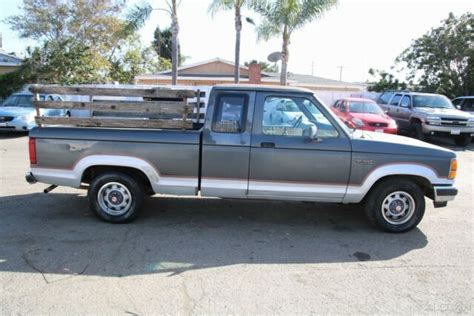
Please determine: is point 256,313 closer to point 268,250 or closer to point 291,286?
point 291,286

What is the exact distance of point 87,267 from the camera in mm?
3844

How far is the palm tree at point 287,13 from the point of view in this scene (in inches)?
645

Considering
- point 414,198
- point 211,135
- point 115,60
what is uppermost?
point 115,60

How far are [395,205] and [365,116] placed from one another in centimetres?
880

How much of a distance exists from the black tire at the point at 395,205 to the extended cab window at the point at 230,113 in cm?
197

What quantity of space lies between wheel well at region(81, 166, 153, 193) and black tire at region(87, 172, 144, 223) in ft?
0.25

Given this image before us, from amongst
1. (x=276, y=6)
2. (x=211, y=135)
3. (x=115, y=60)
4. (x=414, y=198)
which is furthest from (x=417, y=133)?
(x=115, y=60)

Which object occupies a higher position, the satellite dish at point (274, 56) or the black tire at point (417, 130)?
the satellite dish at point (274, 56)

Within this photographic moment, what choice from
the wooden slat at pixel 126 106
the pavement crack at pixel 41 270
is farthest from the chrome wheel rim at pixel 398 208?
the pavement crack at pixel 41 270

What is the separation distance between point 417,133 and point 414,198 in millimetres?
10635

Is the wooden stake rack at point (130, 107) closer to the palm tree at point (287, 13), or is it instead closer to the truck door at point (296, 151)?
the truck door at point (296, 151)

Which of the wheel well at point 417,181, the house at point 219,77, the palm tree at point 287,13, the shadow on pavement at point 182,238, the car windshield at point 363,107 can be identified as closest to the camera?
the shadow on pavement at point 182,238

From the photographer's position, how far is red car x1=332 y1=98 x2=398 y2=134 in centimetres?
1262

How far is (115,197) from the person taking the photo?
5047 mm
